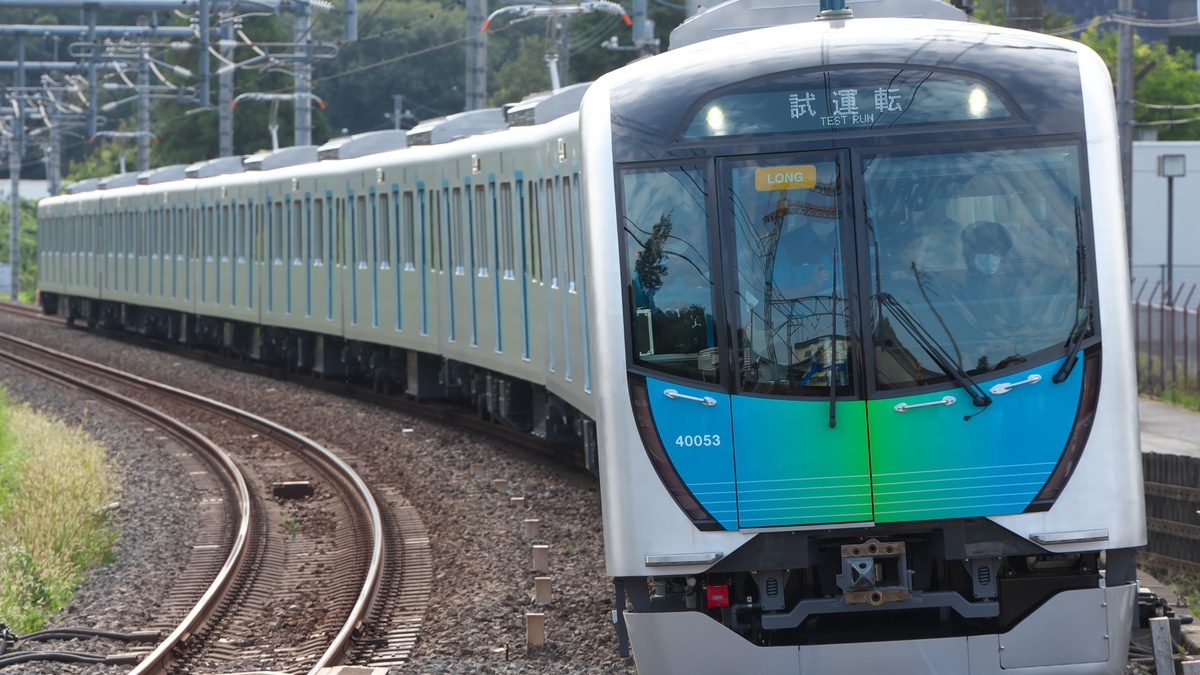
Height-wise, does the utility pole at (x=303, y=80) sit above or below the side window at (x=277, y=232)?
above

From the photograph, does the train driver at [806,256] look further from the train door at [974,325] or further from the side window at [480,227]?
the side window at [480,227]

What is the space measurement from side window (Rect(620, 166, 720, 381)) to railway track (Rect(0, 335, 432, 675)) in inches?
99.8

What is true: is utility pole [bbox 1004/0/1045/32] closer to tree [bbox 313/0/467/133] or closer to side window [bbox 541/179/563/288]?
side window [bbox 541/179/563/288]

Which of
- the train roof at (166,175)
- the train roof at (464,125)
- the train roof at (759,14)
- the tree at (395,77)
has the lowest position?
the train roof at (759,14)

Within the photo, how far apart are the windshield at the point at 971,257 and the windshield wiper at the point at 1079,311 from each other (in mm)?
10

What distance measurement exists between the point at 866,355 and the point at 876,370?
0.21 ft

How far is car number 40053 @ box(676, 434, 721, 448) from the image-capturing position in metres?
6.73

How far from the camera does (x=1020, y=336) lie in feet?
21.9

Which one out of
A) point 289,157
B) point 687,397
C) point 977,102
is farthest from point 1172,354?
point 687,397

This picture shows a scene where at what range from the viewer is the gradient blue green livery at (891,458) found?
21.7 feet

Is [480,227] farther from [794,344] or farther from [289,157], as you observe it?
[289,157]

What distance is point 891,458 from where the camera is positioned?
6648mm

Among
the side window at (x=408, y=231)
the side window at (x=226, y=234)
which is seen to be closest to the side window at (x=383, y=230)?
the side window at (x=408, y=231)

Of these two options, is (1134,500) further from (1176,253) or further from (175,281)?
(1176,253)
